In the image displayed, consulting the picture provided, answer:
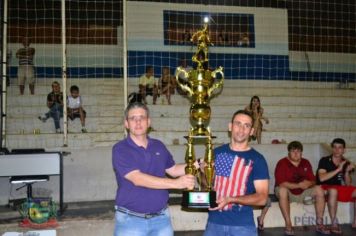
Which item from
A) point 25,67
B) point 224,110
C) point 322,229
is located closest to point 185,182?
point 322,229

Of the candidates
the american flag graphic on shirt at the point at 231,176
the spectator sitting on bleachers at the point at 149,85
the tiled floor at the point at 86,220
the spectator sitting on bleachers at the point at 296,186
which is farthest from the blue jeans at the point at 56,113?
the american flag graphic on shirt at the point at 231,176

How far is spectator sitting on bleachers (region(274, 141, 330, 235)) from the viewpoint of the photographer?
6.11 metres

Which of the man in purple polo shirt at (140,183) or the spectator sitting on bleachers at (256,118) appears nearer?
the man in purple polo shirt at (140,183)

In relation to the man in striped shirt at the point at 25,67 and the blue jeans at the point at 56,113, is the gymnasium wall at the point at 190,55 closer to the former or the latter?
the man in striped shirt at the point at 25,67

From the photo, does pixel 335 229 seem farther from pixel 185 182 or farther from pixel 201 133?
pixel 185 182

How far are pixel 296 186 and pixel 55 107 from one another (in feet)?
16.1

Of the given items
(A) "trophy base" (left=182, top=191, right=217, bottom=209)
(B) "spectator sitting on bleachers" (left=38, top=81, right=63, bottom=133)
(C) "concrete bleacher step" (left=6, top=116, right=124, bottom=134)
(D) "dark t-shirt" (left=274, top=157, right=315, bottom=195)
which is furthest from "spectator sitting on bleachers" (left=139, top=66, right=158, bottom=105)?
(A) "trophy base" (left=182, top=191, right=217, bottom=209)

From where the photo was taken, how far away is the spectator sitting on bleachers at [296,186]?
6109 millimetres

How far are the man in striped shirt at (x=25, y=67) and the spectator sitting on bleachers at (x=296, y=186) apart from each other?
19.8ft

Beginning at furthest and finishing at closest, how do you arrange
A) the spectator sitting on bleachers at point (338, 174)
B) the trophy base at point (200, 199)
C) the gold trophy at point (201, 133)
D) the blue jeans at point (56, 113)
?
the blue jeans at point (56, 113) → the spectator sitting on bleachers at point (338, 174) → the gold trophy at point (201, 133) → the trophy base at point (200, 199)

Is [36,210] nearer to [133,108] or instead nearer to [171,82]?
[133,108]

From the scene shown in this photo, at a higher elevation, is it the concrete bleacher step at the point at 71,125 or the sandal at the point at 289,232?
the concrete bleacher step at the point at 71,125

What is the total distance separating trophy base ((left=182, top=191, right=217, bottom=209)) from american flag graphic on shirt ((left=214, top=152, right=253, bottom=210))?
0.07 metres

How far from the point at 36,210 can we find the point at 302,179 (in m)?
3.50
